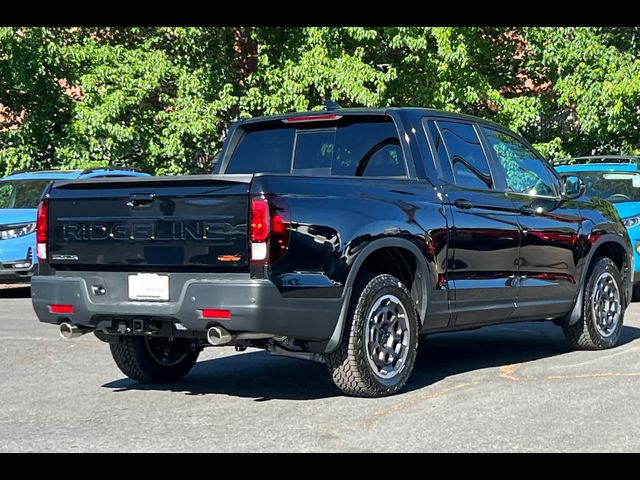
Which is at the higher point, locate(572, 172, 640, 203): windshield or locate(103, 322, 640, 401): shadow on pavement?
locate(572, 172, 640, 203): windshield

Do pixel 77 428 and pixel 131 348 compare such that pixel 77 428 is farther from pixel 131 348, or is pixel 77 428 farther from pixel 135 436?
pixel 131 348

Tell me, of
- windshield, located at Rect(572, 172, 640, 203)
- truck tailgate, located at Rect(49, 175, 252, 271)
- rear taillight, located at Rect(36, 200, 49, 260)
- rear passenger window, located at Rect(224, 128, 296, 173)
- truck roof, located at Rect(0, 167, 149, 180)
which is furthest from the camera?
truck roof, located at Rect(0, 167, 149, 180)

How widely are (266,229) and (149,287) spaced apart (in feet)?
2.92

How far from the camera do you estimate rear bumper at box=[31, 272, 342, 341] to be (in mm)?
6652

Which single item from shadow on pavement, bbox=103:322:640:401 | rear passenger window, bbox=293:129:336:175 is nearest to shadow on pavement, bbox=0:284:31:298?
shadow on pavement, bbox=103:322:640:401

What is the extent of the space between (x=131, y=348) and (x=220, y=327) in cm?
146

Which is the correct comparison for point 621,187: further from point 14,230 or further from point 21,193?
point 21,193

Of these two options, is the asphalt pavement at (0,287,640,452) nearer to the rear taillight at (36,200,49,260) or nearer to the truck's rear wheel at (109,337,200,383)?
the truck's rear wheel at (109,337,200,383)

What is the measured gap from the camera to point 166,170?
2177 centimetres

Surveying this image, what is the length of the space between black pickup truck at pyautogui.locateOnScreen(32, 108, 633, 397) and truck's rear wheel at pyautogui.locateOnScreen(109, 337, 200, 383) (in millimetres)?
12

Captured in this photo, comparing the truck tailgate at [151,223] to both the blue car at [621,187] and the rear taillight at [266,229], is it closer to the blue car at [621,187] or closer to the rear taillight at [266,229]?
the rear taillight at [266,229]

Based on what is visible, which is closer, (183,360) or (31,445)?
(31,445)

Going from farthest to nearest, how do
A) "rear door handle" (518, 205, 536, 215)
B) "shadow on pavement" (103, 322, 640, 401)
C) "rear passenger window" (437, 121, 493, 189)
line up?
"rear door handle" (518, 205, 536, 215)
"rear passenger window" (437, 121, 493, 189)
"shadow on pavement" (103, 322, 640, 401)
